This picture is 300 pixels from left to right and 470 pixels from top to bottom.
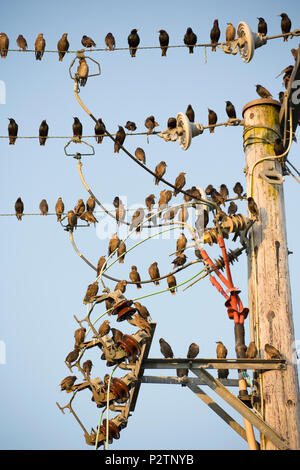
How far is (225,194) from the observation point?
1015cm

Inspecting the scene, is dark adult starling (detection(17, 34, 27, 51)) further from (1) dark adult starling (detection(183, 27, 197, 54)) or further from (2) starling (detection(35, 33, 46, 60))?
(1) dark adult starling (detection(183, 27, 197, 54))

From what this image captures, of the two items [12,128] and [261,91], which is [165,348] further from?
[12,128]

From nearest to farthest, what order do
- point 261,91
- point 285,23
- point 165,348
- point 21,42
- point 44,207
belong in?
point 165,348, point 285,23, point 261,91, point 44,207, point 21,42

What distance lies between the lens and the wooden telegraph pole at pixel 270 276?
247 inches

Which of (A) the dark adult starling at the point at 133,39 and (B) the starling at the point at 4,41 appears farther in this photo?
(B) the starling at the point at 4,41

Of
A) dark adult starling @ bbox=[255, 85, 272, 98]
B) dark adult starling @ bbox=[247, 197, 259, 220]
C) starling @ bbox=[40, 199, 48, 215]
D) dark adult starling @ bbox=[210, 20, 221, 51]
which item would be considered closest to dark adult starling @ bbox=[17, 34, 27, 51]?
starling @ bbox=[40, 199, 48, 215]

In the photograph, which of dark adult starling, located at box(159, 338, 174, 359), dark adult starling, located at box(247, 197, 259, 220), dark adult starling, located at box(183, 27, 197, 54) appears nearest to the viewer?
dark adult starling, located at box(247, 197, 259, 220)

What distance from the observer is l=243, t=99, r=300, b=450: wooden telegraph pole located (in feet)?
20.6

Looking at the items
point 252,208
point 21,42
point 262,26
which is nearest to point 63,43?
point 21,42

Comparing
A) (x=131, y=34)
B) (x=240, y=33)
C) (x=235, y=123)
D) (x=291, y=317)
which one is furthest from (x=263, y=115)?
(x=131, y=34)

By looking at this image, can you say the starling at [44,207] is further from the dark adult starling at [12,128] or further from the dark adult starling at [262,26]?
the dark adult starling at [262,26]

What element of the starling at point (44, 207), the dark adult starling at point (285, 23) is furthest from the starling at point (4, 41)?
the dark adult starling at point (285, 23)

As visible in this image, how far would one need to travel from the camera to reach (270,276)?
678cm
